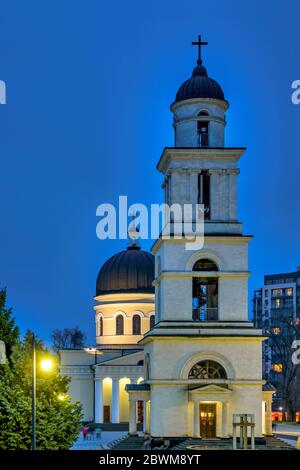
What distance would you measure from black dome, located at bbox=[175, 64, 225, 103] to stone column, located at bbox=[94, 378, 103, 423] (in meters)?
35.4

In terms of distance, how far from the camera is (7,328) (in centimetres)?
3872

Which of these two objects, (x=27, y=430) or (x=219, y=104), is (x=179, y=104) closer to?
(x=219, y=104)

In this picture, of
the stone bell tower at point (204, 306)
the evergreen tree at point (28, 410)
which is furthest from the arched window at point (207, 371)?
the evergreen tree at point (28, 410)

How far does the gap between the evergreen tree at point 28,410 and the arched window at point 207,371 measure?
317 inches

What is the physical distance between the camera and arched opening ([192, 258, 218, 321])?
43.6 metres

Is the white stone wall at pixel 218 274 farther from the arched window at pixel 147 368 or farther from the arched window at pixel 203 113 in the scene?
the arched window at pixel 203 113

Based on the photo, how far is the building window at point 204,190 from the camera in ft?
144

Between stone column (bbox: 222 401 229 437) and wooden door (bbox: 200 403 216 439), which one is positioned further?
wooden door (bbox: 200 403 216 439)

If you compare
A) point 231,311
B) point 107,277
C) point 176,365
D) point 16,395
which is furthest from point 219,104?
point 107,277

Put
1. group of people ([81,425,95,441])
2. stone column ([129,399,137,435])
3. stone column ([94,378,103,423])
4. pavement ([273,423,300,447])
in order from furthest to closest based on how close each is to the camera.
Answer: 1. stone column ([94,378,103,423])
2. group of people ([81,425,95,441])
3. pavement ([273,423,300,447])
4. stone column ([129,399,137,435])

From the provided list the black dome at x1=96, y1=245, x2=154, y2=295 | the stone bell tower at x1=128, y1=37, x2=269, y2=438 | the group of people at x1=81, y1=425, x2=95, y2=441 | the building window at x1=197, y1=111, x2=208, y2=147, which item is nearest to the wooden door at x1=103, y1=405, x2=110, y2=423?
the group of people at x1=81, y1=425, x2=95, y2=441

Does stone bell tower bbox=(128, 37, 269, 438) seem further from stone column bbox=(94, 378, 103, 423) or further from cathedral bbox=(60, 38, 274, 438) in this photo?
stone column bbox=(94, 378, 103, 423)

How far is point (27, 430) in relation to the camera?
3262cm

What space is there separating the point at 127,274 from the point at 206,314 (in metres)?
33.1
